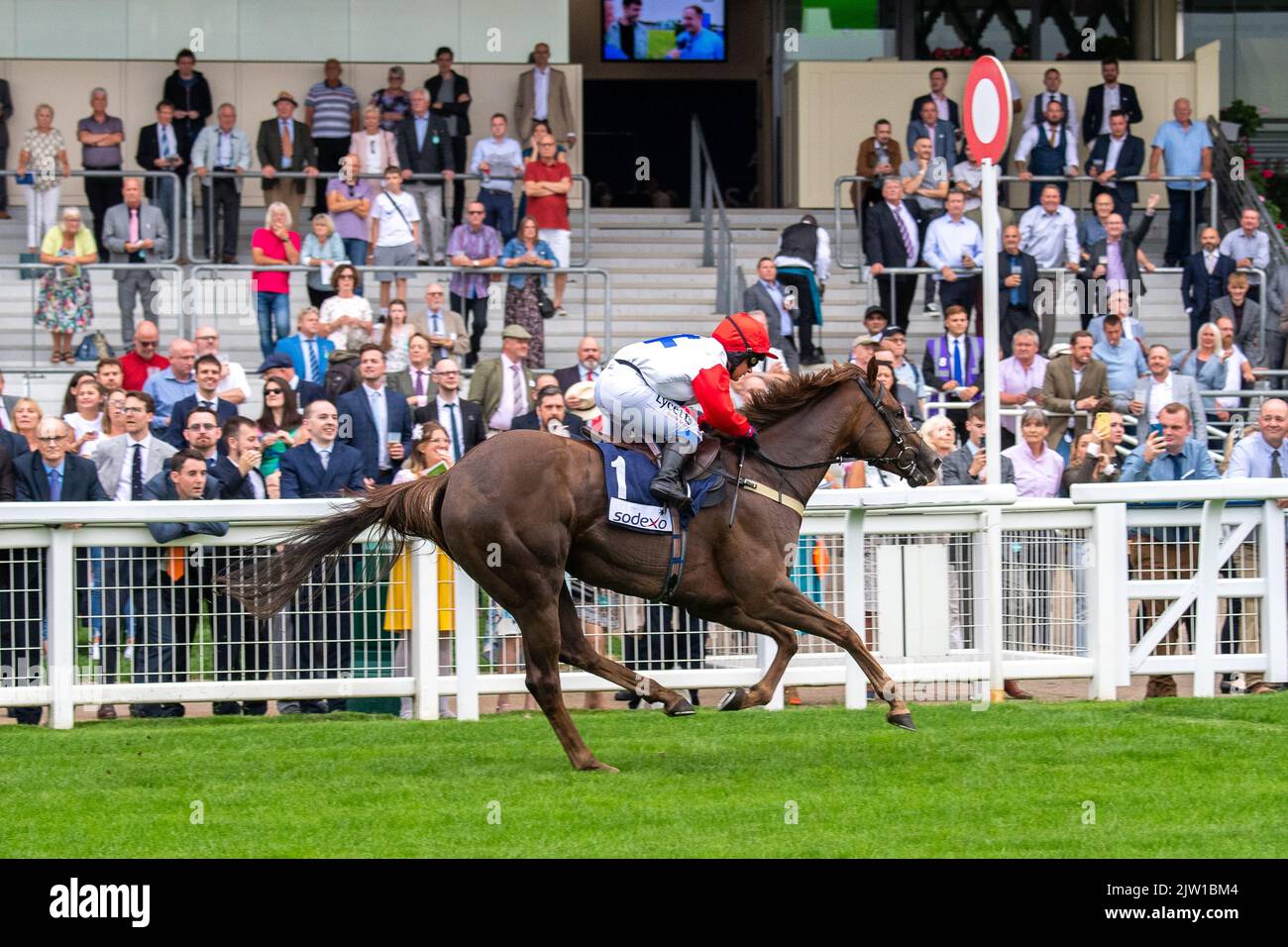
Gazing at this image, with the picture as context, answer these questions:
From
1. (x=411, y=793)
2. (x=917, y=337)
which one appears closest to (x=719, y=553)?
(x=411, y=793)

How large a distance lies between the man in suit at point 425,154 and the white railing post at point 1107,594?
7985 millimetres

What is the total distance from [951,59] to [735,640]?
11.5m

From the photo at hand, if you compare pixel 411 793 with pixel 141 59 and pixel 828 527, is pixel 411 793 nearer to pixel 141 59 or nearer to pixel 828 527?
pixel 828 527

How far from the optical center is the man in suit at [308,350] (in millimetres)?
13609

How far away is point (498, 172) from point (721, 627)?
7.86 m

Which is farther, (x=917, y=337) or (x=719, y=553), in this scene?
(x=917, y=337)

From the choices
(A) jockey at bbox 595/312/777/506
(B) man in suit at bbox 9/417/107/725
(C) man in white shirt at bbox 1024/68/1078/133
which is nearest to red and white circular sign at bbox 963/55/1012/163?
(A) jockey at bbox 595/312/777/506

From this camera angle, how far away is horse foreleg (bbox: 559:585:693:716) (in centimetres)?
838

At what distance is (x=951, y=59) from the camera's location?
2012cm

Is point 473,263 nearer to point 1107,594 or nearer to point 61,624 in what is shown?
point 61,624

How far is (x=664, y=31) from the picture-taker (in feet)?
69.6

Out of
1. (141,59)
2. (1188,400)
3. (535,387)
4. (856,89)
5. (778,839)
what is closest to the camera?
(778,839)

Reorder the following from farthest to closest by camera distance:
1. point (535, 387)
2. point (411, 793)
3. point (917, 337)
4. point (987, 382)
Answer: point (917, 337) → point (535, 387) → point (987, 382) → point (411, 793)

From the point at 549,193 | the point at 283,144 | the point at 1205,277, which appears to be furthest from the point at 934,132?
the point at 283,144
